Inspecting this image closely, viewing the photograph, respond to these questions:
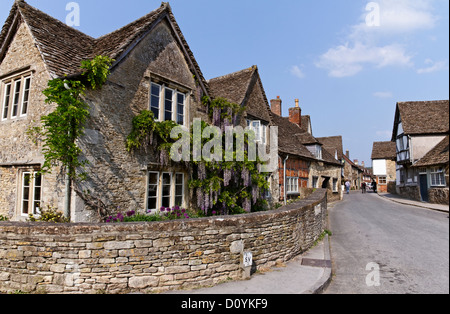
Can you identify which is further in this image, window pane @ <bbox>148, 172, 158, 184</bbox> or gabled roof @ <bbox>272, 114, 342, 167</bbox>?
gabled roof @ <bbox>272, 114, 342, 167</bbox>

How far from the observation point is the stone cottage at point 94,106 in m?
7.70

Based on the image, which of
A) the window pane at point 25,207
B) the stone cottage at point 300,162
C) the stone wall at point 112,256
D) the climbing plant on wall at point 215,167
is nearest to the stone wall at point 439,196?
the stone wall at point 112,256

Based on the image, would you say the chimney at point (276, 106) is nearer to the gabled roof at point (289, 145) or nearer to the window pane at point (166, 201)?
the gabled roof at point (289, 145)

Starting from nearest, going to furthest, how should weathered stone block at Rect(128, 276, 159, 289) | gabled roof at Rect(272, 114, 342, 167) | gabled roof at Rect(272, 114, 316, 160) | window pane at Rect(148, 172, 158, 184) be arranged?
weathered stone block at Rect(128, 276, 159, 289) → window pane at Rect(148, 172, 158, 184) → gabled roof at Rect(272, 114, 316, 160) → gabled roof at Rect(272, 114, 342, 167)

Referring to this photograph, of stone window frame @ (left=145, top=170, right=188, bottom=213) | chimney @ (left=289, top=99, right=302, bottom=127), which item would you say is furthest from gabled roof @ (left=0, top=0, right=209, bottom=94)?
A: chimney @ (left=289, top=99, right=302, bottom=127)

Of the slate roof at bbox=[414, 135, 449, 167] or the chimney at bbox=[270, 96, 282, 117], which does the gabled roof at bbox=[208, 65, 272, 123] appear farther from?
the slate roof at bbox=[414, 135, 449, 167]

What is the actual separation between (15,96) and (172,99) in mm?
4946

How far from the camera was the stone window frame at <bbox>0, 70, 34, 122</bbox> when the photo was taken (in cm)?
833

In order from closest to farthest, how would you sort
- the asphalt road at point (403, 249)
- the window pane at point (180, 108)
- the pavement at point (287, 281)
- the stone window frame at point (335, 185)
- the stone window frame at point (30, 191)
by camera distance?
the asphalt road at point (403, 249), the pavement at point (287, 281), the stone window frame at point (30, 191), the window pane at point (180, 108), the stone window frame at point (335, 185)

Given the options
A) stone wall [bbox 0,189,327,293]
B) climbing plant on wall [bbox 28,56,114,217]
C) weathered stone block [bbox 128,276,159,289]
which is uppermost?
climbing plant on wall [bbox 28,56,114,217]

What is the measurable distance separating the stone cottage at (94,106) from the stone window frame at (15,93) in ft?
0.09
